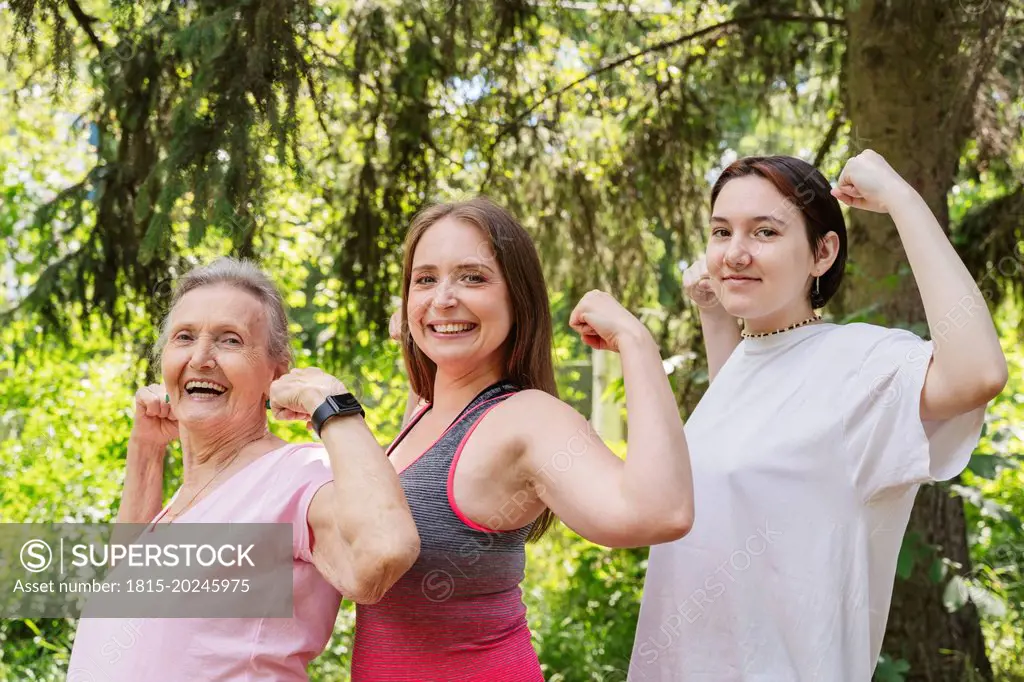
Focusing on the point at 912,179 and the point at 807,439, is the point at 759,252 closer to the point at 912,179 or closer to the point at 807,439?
the point at 807,439

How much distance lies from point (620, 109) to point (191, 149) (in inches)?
125

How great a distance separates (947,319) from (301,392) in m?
1.16

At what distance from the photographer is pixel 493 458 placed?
1.81 meters

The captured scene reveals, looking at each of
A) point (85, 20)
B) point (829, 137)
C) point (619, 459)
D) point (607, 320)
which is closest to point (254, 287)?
point (607, 320)

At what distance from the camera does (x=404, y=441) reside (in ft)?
7.00

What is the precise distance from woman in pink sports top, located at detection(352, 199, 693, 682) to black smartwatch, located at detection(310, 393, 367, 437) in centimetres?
19

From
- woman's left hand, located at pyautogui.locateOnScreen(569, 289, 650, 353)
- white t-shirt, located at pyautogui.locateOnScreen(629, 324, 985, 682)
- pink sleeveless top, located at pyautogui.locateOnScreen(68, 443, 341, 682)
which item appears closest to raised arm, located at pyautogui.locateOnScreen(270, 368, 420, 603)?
pink sleeveless top, located at pyautogui.locateOnScreen(68, 443, 341, 682)

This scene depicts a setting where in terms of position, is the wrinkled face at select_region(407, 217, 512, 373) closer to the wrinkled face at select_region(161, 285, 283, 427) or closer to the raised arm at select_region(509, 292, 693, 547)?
the raised arm at select_region(509, 292, 693, 547)

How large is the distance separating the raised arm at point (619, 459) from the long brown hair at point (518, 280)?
16 centimetres

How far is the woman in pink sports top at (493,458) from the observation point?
1650mm

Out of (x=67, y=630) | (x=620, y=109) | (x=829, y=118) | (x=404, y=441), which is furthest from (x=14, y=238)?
(x=404, y=441)

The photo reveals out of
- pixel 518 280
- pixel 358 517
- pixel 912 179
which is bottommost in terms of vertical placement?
pixel 358 517

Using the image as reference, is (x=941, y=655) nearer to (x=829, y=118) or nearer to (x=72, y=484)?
(x=829, y=118)

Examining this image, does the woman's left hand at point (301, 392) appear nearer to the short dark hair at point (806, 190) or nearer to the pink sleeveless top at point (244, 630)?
the pink sleeveless top at point (244, 630)
